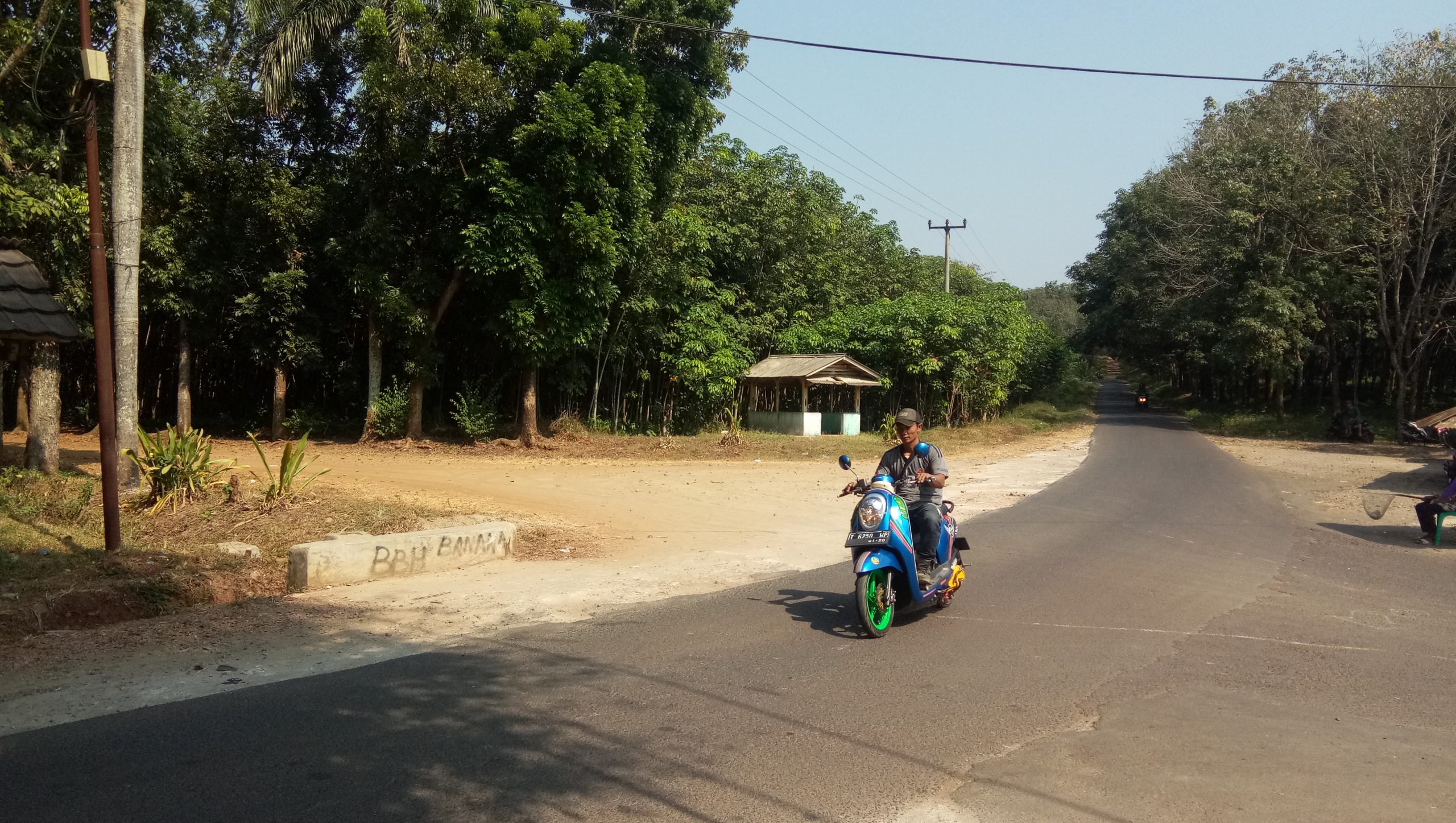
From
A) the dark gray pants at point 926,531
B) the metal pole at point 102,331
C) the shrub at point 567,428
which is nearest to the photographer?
the dark gray pants at point 926,531

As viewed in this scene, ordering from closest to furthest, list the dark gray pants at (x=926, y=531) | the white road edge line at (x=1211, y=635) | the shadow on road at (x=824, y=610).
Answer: the white road edge line at (x=1211, y=635) < the shadow on road at (x=824, y=610) < the dark gray pants at (x=926, y=531)

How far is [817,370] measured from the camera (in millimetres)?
29781

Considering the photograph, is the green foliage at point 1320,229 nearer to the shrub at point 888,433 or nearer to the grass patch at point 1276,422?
the grass patch at point 1276,422

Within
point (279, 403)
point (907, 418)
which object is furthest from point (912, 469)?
point (279, 403)

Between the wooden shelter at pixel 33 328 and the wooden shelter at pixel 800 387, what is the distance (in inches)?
807

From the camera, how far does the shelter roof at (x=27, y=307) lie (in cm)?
880

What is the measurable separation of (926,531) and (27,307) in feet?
28.3

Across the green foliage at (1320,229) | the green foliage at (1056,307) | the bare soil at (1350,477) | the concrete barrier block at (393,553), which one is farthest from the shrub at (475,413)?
the green foliage at (1056,307)

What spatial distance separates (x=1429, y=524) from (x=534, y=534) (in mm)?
10851

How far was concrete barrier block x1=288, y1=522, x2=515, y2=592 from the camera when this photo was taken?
819 cm

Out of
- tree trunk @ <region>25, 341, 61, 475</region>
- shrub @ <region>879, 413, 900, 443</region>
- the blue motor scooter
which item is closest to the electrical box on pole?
tree trunk @ <region>25, 341, 61, 475</region>

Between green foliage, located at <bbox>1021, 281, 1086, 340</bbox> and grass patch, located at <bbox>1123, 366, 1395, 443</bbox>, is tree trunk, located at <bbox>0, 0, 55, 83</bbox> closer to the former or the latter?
grass patch, located at <bbox>1123, 366, 1395, 443</bbox>

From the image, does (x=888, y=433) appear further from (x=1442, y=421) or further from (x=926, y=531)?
(x=926, y=531)

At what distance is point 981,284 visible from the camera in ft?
214
